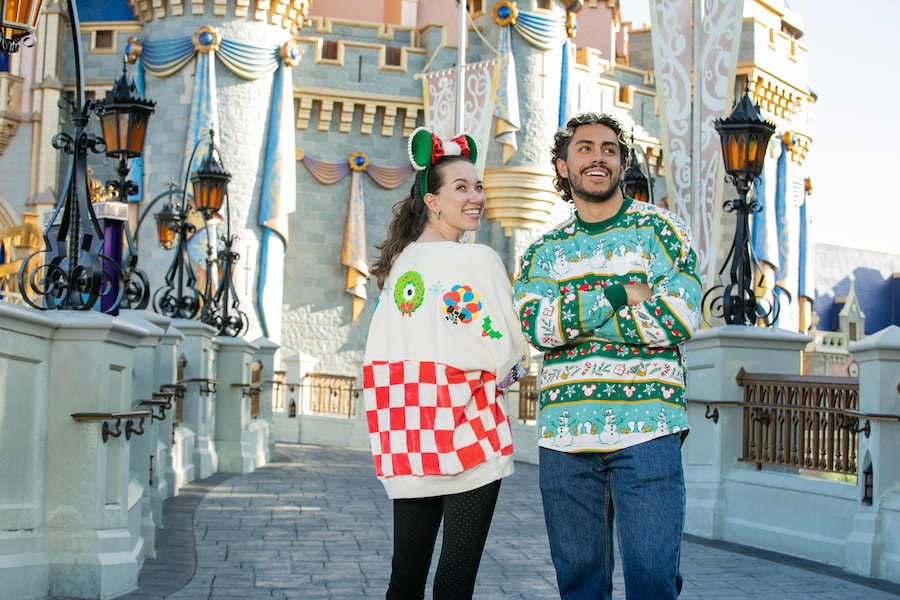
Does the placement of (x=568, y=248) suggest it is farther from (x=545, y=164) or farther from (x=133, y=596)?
(x=545, y=164)

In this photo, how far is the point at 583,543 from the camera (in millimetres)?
3352

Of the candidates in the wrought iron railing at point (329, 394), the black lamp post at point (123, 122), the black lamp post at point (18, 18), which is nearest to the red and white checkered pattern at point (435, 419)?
the black lamp post at point (18, 18)

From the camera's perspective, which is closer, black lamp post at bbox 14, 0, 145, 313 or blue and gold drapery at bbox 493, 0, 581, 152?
black lamp post at bbox 14, 0, 145, 313

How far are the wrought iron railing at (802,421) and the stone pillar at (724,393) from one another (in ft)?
0.26

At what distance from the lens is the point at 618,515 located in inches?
130

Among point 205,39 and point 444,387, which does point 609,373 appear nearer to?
point 444,387

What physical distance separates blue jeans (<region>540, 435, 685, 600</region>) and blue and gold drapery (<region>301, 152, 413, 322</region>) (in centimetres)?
2305

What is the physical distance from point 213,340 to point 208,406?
738 millimetres

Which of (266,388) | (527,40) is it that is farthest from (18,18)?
(527,40)

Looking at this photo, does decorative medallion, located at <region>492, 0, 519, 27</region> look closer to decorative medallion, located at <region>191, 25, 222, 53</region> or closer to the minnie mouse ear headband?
decorative medallion, located at <region>191, 25, 222, 53</region>

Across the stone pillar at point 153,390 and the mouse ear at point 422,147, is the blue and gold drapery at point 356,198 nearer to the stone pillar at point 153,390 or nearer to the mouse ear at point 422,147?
the stone pillar at point 153,390

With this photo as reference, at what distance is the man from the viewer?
10.7 feet

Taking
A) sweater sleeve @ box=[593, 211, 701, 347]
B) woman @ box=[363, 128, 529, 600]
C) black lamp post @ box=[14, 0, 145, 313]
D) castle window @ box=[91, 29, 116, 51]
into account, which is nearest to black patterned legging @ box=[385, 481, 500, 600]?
woman @ box=[363, 128, 529, 600]

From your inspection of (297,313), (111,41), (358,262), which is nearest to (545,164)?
(358,262)
